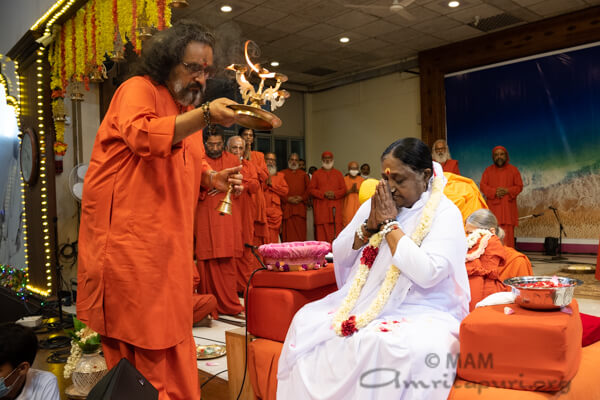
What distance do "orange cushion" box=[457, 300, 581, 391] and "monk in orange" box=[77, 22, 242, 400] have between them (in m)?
1.16

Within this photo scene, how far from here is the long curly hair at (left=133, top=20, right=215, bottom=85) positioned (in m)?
Result: 1.99

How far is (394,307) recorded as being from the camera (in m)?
2.40

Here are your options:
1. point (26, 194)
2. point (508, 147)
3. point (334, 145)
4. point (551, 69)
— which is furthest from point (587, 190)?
point (26, 194)

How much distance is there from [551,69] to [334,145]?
627 centimetres

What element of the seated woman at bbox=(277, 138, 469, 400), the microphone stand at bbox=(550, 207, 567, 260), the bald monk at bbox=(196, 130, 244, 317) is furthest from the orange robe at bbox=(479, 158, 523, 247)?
the seated woman at bbox=(277, 138, 469, 400)

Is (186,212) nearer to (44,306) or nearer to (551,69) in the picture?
(44,306)

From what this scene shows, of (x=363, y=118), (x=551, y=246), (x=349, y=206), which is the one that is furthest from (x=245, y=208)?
(x=363, y=118)

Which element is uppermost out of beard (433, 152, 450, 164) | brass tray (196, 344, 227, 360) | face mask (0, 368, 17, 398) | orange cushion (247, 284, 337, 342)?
beard (433, 152, 450, 164)

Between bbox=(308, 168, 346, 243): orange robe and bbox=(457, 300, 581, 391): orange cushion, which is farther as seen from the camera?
bbox=(308, 168, 346, 243): orange robe

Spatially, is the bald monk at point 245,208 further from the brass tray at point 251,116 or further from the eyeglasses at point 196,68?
the brass tray at point 251,116

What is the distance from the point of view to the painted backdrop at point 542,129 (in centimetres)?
1055

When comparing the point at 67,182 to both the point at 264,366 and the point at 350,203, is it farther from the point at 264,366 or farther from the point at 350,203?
A: the point at 264,366

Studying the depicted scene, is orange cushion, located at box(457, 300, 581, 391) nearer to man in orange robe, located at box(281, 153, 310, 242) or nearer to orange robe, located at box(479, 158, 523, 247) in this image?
orange robe, located at box(479, 158, 523, 247)

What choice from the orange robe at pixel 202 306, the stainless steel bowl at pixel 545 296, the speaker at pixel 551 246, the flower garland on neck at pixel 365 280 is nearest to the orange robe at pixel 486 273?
the flower garland on neck at pixel 365 280
